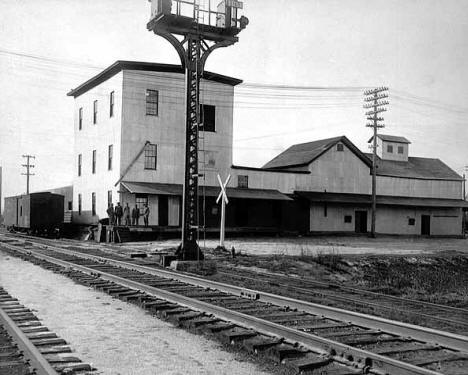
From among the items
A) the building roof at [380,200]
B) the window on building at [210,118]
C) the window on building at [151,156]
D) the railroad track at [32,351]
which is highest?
the window on building at [210,118]

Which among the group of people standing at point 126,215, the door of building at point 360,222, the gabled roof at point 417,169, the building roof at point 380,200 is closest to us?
the group of people standing at point 126,215

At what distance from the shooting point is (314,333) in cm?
681

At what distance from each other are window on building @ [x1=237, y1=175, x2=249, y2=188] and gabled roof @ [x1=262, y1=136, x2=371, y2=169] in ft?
17.8

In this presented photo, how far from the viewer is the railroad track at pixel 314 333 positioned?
5.46 metres

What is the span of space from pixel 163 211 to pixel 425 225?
23.3m

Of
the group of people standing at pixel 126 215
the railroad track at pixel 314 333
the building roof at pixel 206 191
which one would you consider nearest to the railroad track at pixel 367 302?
the railroad track at pixel 314 333

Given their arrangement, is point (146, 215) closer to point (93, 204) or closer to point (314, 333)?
point (93, 204)

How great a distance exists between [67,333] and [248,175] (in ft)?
98.0

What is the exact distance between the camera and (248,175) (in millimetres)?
36688

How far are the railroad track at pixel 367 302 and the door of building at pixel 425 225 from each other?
32.6 m

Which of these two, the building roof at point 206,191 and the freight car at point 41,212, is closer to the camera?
the building roof at point 206,191

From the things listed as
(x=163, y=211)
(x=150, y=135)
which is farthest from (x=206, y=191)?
(x=150, y=135)

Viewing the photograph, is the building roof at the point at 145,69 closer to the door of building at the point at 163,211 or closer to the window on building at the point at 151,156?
the window on building at the point at 151,156

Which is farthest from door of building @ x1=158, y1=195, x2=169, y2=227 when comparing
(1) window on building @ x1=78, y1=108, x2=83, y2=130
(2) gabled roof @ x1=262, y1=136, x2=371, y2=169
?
(1) window on building @ x1=78, y1=108, x2=83, y2=130
